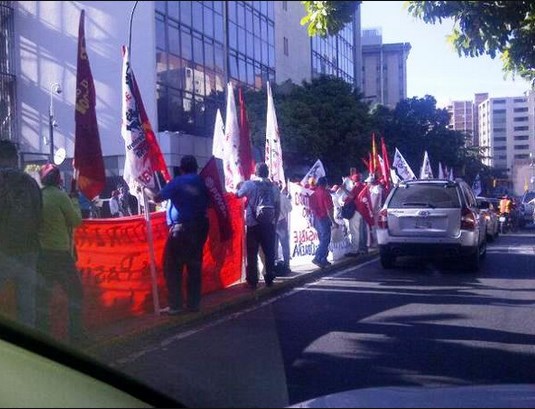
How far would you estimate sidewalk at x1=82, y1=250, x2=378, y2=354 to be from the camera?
7.94m

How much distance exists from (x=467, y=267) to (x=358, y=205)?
9.54ft

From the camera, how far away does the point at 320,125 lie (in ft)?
90.3

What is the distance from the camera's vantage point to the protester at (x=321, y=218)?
47.3ft

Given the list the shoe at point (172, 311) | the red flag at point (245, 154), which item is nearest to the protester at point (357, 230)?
the red flag at point (245, 154)

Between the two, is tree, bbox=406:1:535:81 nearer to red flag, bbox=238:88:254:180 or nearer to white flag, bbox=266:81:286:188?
red flag, bbox=238:88:254:180

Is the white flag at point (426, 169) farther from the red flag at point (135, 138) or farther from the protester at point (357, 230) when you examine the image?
the red flag at point (135, 138)

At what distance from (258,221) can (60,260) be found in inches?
175

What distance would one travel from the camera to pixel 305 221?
15.3 m

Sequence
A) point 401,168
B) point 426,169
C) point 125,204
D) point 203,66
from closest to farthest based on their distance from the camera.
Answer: point 203,66
point 125,204
point 401,168
point 426,169

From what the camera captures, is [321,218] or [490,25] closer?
[490,25]

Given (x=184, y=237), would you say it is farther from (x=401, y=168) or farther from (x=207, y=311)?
(x=401, y=168)

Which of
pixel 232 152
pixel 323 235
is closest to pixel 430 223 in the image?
pixel 323 235

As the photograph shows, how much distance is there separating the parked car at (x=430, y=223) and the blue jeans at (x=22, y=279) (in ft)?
28.4

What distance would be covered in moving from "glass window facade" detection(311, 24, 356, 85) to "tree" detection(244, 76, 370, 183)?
14.1ft
